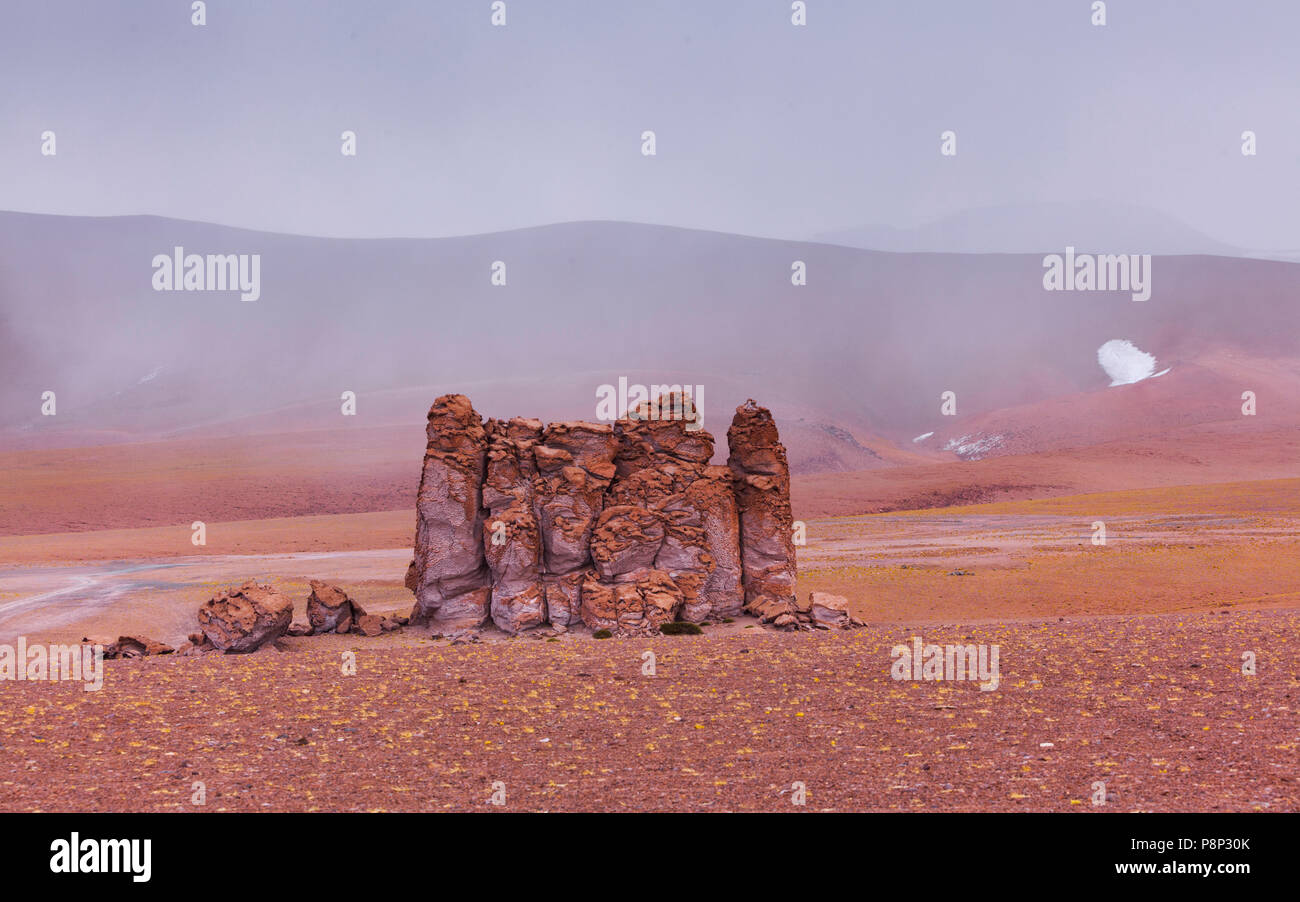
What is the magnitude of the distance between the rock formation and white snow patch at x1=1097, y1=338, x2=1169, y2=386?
381ft

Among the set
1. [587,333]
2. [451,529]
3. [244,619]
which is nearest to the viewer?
[244,619]

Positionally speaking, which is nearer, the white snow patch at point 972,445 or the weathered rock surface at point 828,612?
the weathered rock surface at point 828,612

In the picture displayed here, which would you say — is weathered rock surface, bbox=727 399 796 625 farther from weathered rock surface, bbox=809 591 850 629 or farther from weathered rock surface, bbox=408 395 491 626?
weathered rock surface, bbox=408 395 491 626

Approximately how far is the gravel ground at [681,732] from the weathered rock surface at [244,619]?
1660mm

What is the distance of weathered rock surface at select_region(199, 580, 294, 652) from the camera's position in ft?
60.0

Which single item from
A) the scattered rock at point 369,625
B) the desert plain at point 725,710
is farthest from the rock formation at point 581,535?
the desert plain at point 725,710

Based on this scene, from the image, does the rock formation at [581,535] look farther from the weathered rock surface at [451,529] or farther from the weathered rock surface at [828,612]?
the weathered rock surface at [828,612]

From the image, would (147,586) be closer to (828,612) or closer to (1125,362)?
(828,612)

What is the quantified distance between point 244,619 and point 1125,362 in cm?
13207

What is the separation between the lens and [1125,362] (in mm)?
131500

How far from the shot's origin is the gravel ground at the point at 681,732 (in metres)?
8.80

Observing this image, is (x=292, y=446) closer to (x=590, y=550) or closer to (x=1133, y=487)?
(x=1133, y=487)

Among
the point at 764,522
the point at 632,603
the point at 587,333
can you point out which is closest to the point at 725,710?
Result: the point at 632,603

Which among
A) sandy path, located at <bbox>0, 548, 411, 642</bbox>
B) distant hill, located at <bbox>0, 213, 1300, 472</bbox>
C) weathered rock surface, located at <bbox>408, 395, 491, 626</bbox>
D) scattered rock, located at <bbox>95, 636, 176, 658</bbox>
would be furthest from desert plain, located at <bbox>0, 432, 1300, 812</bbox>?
distant hill, located at <bbox>0, 213, 1300, 472</bbox>
